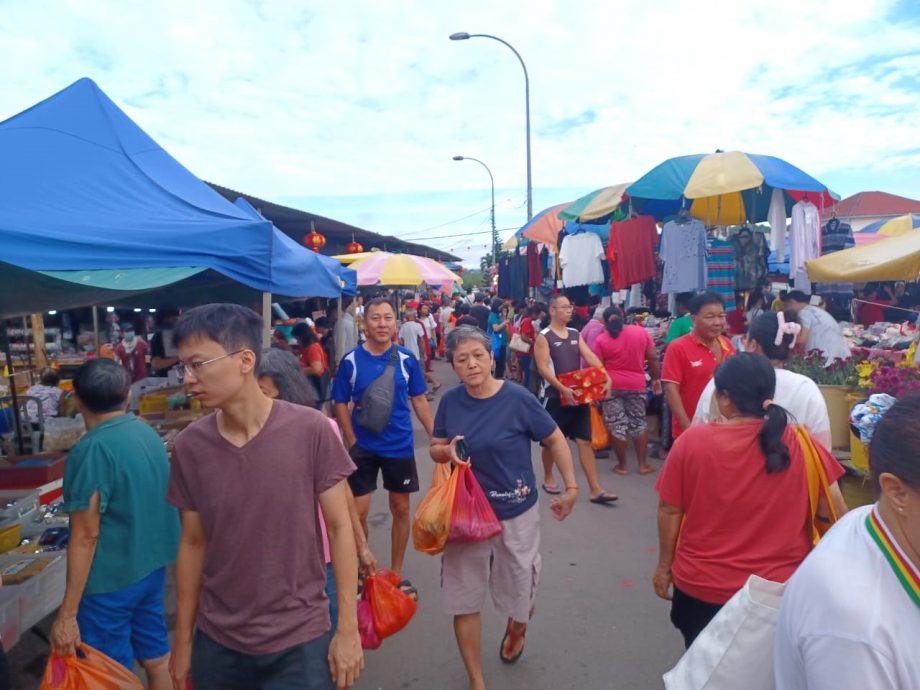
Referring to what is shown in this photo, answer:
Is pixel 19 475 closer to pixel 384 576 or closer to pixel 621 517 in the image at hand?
pixel 384 576

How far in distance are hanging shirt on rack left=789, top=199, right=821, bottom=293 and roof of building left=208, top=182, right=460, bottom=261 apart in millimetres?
8288

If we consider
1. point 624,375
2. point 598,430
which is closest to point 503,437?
point 598,430

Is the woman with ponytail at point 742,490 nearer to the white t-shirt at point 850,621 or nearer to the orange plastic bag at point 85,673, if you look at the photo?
the white t-shirt at point 850,621

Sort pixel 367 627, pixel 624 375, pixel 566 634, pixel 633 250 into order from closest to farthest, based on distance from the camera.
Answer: pixel 367 627 → pixel 566 634 → pixel 624 375 → pixel 633 250

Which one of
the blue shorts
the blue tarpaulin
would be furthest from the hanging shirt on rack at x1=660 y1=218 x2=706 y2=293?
the blue shorts

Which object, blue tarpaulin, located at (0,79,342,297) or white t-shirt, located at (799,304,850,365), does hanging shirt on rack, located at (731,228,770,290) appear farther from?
blue tarpaulin, located at (0,79,342,297)

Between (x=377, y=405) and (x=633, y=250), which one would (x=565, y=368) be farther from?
(x=633, y=250)

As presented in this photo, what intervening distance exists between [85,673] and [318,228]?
16.4 m

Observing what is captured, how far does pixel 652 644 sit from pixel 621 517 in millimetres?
2074

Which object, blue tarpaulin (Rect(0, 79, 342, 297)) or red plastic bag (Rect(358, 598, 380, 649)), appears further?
blue tarpaulin (Rect(0, 79, 342, 297))

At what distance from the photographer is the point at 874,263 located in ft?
21.5

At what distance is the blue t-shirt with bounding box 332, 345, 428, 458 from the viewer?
4.37 metres

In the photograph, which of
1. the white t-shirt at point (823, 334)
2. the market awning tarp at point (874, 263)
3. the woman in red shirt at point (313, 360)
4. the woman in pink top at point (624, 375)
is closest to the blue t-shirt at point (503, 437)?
the woman in pink top at point (624, 375)

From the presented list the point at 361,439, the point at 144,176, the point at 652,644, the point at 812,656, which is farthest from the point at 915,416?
the point at 144,176
